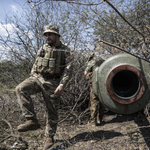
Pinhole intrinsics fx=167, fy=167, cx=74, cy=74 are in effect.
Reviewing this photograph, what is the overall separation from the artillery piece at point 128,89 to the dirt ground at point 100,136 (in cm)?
79

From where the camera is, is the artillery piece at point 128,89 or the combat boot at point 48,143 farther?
the combat boot at point 48,143

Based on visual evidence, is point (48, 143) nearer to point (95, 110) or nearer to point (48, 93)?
point (48, 93)

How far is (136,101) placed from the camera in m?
1.68

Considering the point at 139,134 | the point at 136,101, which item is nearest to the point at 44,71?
the point at 136,101

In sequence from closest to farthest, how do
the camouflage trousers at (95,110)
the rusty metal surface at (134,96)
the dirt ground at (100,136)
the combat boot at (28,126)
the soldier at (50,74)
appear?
the rusty metal surface at (134,96) → the combat boot at (28,126) → the dirt ground at (100,136) → the soldier at (50,74) → the camouflage trousers at (95,110)

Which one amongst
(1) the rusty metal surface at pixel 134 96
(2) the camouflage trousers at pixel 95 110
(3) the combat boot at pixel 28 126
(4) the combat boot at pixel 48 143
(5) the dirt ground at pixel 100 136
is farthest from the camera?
(2) the camouflage trousers at pixel 95 110

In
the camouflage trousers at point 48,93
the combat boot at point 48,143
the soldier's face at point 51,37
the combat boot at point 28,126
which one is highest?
the soldier's face at point 51,37

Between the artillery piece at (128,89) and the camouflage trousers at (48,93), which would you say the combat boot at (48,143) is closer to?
the camouflage trousers at (48,93)

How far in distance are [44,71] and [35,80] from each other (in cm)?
23

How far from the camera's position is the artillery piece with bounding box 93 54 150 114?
164 cm

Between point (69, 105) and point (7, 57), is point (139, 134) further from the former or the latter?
point (7, 57)

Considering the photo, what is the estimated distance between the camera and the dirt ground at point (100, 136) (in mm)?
2633

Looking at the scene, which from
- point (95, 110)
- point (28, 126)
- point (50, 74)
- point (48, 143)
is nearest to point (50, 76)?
point (50, 74)

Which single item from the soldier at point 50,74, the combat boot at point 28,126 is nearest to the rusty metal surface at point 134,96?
the soldier at point 50,74
